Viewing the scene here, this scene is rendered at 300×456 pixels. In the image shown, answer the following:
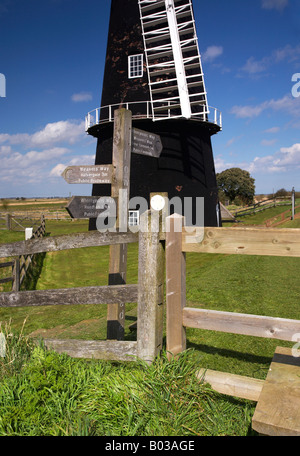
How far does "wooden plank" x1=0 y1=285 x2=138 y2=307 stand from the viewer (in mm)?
3537

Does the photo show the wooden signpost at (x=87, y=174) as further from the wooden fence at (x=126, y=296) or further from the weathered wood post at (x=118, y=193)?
the wooden fence at (x=126, y=296)

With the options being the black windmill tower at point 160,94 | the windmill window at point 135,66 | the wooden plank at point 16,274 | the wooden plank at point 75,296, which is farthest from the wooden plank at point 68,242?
the windmill window at point 135,66

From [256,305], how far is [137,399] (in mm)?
4852

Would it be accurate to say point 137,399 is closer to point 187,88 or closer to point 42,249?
point 42,249

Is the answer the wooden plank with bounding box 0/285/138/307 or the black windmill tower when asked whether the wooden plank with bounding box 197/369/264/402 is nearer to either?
the wooden plank with bounding box 0/285/138/307

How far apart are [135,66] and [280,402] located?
18.4 m

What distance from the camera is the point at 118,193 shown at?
4.79m

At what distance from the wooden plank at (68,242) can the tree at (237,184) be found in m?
54.7

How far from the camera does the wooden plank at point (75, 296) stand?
3537 millimetres

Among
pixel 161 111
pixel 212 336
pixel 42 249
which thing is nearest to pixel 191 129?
pixel 161 111

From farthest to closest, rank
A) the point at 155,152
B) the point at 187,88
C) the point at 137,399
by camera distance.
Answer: the point at 187,88 < the point at 155,152 < the point at 137,399

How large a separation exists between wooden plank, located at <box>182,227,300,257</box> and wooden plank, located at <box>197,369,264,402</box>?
Result: 3.45 ft

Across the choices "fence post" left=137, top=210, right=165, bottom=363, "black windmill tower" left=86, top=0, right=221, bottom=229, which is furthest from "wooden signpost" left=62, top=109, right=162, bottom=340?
"black windmill tower" left=86, top=0, right=221, bottom=229

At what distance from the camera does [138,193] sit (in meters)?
Answer: 17.7
